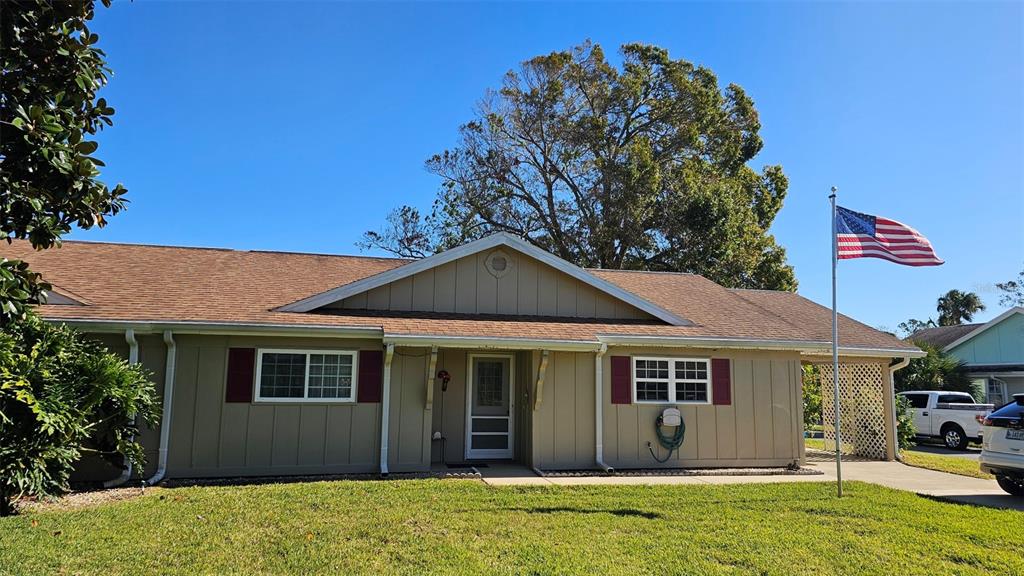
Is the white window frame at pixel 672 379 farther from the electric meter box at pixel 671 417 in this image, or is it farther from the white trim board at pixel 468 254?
the white trim board at pixel 468 254

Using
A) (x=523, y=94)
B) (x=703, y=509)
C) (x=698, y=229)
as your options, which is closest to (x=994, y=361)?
(x=698, y=229)

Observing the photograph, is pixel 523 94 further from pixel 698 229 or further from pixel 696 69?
pixel 698 229

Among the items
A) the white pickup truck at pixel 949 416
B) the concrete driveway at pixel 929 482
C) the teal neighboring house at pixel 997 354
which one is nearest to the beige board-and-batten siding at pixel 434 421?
the concrete driveway at pixel 929 482

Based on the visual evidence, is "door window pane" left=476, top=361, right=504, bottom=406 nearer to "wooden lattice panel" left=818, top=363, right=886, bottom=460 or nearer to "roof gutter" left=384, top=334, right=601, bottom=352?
"roof gutter" left=384, top=334, right=601, bottom=352

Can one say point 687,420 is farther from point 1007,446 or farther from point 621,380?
point 1007,446

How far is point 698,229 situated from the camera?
2427 centimetres

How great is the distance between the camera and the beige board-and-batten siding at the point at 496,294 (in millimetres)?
11688

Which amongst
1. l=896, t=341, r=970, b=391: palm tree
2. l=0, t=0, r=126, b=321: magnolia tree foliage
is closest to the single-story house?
l=0, t=0, r=126, b=321: magnolia tree foliage

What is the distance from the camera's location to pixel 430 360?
10.6 metres

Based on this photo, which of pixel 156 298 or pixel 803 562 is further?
pixel 156 298

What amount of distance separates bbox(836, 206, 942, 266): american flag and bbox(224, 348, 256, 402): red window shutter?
8905 millimetres

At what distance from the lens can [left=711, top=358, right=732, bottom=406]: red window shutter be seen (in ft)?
39.6

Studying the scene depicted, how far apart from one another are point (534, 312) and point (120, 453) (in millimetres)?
6879

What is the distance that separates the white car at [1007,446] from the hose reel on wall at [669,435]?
14.5 ft
